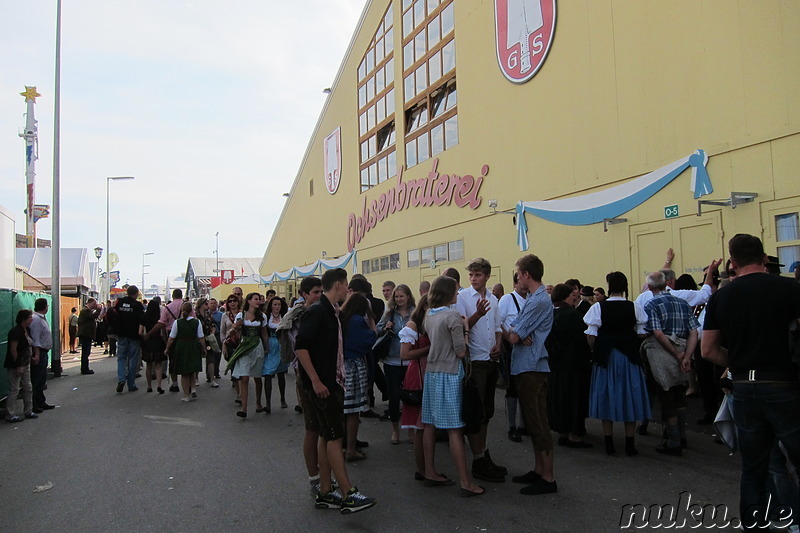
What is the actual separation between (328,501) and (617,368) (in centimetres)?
320

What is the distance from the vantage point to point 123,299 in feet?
36.4

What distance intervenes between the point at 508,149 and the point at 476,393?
31.7 feet

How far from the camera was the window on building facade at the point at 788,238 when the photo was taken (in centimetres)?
750

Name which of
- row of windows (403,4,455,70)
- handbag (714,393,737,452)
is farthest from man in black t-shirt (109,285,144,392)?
row of windows (403,4,455,70)

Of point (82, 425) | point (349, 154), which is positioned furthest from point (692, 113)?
point (349, 154)

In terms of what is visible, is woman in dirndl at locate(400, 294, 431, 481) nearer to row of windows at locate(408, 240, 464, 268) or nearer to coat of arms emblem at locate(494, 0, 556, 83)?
coat of arms emblem at locate(494, 0, 556, 83)

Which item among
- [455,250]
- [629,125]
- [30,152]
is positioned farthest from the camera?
[30,152]

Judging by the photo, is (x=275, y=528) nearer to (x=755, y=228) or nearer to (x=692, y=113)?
(x=755, y=228)

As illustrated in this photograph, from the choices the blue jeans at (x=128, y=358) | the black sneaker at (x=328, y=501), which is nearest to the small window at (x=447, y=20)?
the blue jeans at (x=128, y=358)

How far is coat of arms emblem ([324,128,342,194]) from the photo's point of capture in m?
25.2

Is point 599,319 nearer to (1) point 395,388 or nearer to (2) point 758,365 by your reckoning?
(1) point 395,388

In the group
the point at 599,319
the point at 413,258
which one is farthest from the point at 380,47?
the point at 599,319

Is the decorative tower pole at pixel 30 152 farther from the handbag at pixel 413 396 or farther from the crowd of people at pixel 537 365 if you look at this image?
the handbag at pixel 413 396

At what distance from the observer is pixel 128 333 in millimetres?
10852
